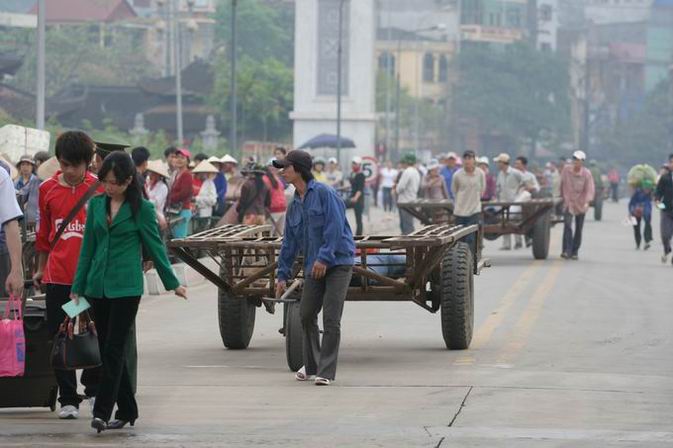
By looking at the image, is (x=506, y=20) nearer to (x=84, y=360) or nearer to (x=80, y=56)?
(x=80, y=56)

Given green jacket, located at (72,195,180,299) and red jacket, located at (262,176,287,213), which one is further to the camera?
red jacket, located at (262,176,287,213)

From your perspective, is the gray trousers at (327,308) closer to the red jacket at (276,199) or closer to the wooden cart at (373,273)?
the wooden cart at (373,273)

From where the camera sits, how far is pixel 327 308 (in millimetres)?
12922

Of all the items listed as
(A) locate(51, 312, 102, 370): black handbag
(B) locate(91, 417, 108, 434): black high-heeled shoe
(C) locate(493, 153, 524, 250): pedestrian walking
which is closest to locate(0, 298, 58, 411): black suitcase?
(A) locate(51, 312, 102, 370): black handbag

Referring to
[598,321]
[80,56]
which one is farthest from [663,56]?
[598,321]

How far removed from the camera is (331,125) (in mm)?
92250

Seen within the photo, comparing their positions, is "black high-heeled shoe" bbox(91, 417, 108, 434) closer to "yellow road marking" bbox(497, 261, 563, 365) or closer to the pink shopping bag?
the pink shopping bag

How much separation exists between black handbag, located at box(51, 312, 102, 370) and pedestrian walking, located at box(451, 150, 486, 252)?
16.0 m

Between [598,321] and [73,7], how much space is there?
103886 mm

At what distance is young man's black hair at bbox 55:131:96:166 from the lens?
10891 millimetres

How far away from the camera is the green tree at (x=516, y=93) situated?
452 feet

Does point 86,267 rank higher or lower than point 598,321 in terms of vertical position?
higher

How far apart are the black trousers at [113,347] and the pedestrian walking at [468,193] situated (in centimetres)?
1581

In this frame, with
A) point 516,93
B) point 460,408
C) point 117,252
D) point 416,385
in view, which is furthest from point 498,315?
point 516,93
